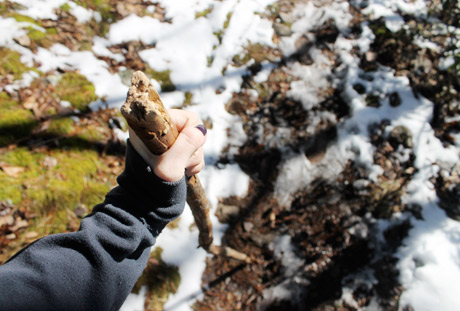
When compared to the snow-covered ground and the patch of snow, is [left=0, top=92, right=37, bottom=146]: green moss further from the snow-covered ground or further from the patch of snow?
the patch of snow

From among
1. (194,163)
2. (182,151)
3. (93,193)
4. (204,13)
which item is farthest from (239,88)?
(182,151)

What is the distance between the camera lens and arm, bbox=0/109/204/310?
1.17 metres

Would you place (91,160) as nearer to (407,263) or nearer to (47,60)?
(47,60)

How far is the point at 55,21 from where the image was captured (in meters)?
4.20

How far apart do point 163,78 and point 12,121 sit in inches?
81.9

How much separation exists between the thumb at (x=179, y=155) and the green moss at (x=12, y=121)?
2.47m

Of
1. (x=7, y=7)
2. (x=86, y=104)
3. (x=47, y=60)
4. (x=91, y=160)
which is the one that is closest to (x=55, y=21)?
(x=7, y=7)

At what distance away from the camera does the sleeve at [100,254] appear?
1.17 m

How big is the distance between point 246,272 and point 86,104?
3.00 metres

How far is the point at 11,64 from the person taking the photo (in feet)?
11.2

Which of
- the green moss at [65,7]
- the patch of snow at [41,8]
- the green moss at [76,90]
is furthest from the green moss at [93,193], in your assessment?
the green moss at [65,7]

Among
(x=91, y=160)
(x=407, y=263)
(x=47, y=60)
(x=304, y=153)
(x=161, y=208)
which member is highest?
(x=161, y=208)

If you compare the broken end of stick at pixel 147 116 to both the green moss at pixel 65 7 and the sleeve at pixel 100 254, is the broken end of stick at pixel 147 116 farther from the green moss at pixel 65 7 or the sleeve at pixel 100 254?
the green moss at pixel 65 7

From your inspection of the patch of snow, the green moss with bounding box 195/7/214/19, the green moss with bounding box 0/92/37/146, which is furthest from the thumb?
the green moss with bounding box 195/7/214/19
